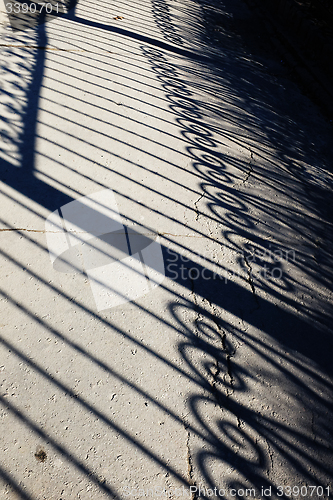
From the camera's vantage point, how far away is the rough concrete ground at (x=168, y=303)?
1.71 metres

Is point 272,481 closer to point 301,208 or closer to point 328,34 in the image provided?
point 301,208

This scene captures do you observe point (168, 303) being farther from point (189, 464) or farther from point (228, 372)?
point (189, 464)

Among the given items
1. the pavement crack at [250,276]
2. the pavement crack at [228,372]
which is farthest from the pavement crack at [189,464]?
the pavement crack at [250,276]

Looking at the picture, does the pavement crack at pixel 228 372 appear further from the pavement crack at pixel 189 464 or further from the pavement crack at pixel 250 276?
the pavement crack at pixel 250 276

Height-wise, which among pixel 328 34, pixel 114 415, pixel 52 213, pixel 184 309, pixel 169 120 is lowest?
pixel 114 415

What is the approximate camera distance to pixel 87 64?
4.62 metres

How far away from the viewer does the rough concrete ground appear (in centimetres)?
171

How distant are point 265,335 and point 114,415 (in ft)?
3.82

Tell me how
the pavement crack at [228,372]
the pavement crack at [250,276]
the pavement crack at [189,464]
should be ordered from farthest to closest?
1. the pavement crack at [250,276]
2. the pavement crack at [228,372]
3. the pavement crack at [189,464]

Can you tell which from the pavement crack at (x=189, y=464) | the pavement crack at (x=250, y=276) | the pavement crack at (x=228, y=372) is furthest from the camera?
the pavement crack at (x=250, y=276)

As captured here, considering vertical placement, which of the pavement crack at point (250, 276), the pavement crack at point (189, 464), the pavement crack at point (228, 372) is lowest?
the pavement crack at point (189, 464)

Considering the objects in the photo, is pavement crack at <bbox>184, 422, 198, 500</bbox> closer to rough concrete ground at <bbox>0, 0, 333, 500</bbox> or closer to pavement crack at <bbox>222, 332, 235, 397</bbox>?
rough concrete ground at <bbox>0, 0, 333, 500</bbox>

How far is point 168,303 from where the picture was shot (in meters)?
2.32

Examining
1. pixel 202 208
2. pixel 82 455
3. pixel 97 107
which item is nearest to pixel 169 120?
pixel 97 107
